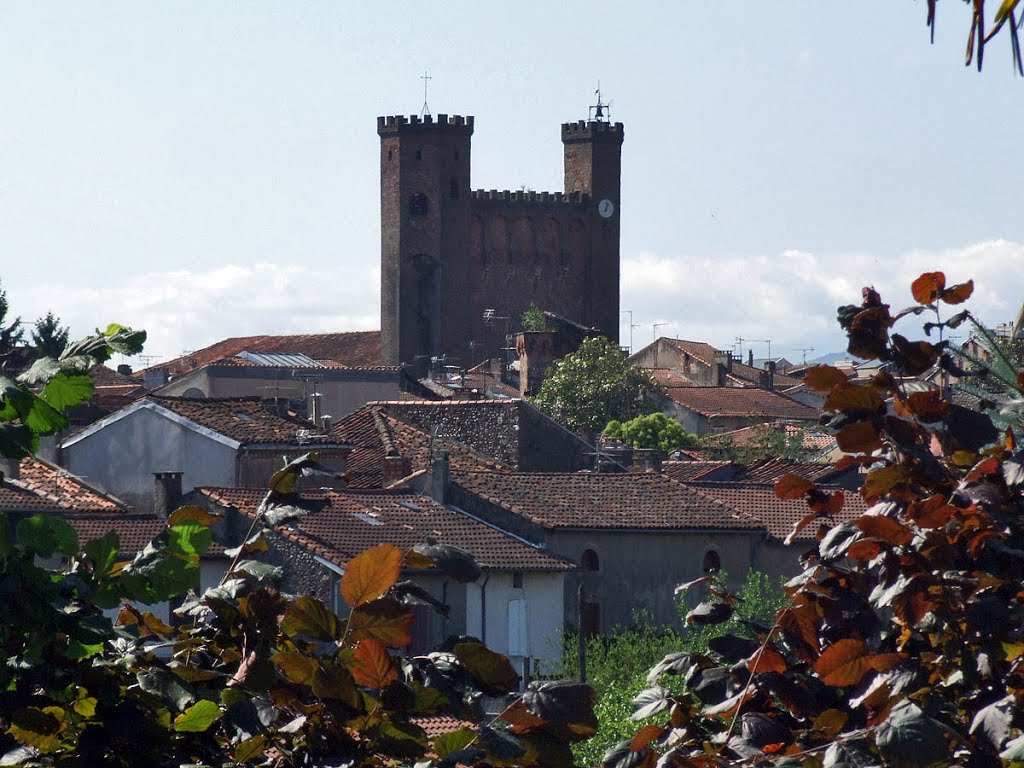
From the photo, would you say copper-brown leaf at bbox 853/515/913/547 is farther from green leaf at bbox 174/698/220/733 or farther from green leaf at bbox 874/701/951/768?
green leaf at bbox 174/698/220/733

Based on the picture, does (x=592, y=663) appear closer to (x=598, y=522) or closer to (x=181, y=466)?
(x=598, y=522)

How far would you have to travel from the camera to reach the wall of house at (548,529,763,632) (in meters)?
28.4

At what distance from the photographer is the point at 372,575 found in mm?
3525

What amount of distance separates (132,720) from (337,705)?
1.33 ft

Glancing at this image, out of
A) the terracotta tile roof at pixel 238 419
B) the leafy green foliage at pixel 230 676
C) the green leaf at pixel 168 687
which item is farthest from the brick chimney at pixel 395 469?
the green leaf at pixel 168 687

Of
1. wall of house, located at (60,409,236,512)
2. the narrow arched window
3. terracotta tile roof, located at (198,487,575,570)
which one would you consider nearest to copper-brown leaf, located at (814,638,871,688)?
terracotta tile roof, located at (198,487,575,570)

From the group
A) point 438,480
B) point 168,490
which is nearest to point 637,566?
point 438,480

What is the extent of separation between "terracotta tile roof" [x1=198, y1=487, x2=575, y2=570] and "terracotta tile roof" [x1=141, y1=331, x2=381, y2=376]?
55.3 m

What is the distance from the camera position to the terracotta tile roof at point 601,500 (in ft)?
94.4

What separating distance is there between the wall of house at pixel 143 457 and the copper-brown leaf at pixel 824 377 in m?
25.4

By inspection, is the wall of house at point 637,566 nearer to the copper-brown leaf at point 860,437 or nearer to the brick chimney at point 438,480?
the brick chimney at point 438,480

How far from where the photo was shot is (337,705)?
3.49m

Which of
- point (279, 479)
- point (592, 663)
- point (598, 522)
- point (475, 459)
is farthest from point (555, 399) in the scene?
point (279, 479)

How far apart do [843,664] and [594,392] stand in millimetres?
60117
